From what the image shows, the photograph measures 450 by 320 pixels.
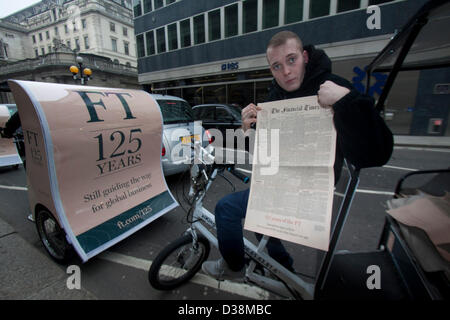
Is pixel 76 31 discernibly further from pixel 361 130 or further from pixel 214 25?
pixel 361 130

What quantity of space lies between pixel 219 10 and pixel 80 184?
16370mm

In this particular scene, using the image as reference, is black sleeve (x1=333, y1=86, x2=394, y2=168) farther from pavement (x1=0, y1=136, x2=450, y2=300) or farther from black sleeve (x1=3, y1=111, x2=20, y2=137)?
black sleeve (x1=3, y1=111, x2=20, y2=137)

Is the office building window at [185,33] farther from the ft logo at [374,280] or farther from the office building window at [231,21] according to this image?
the ft logo at [374,280]

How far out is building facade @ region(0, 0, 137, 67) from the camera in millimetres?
47906

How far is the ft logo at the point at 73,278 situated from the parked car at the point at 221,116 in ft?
20.6

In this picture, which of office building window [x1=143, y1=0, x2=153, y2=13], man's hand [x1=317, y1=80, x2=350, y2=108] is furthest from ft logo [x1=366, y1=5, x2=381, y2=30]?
office building window [x1=143, y1=0, x2=153, y2=13]

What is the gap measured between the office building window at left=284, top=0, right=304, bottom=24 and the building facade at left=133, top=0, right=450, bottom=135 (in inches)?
1.9

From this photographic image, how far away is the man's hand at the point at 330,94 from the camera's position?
1.05 metres

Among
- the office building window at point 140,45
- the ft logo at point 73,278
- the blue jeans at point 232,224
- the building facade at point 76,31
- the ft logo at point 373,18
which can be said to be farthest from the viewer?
the building facade at point 76,31

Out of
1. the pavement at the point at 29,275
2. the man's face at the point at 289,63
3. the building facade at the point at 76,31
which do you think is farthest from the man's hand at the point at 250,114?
the building facade at the point at 76,31

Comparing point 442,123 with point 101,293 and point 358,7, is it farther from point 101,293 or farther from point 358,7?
point 101,293
